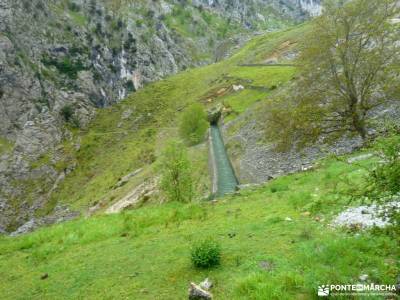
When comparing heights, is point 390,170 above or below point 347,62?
below

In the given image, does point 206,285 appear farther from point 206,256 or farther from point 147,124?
point 147,124

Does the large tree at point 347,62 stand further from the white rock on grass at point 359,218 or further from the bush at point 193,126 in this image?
the bush at point 193,126

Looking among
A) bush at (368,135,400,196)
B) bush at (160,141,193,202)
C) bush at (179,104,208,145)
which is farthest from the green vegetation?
bush at (368,135,400,196)

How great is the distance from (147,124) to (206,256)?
134m

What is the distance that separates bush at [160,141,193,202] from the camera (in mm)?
36875

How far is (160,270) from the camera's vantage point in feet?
51.5

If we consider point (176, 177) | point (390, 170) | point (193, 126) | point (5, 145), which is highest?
point (5, 145)

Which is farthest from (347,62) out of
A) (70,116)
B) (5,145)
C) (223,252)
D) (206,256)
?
(5,145)

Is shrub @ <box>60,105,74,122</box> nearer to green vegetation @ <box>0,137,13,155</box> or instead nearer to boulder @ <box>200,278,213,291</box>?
green vegetation @ <box>0,137,13,155</box>

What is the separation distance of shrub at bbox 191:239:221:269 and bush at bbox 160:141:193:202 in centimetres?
2151

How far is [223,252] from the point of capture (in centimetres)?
1598

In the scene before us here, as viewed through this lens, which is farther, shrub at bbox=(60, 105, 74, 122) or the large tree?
shrub at bbox=(60, 105, 74, 122)

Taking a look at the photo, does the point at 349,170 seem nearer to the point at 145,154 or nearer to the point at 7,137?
the point at 145,154

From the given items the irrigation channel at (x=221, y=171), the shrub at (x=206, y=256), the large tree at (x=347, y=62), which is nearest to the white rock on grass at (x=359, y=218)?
the shrub at (x=206, y=256)
